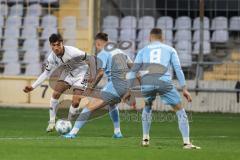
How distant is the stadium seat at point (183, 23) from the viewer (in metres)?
27.1

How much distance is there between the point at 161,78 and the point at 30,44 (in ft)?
49.1

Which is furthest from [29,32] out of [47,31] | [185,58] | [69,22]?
[185,58]

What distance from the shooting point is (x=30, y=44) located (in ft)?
90.9

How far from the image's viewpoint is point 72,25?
27516 mm

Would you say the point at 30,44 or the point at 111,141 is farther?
the point at 30,44

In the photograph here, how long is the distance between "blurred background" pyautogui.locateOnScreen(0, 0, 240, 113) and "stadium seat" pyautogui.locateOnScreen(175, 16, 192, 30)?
1 centimetres

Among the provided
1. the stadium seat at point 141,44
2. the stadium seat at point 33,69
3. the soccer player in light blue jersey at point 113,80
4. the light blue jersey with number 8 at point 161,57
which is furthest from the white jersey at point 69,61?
the stadium seat at point 141,44

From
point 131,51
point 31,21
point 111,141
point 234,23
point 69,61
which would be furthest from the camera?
point 31,21

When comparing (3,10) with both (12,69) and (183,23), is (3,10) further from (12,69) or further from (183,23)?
(183,23)

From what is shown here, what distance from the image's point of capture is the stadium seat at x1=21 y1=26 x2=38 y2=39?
91.7ft

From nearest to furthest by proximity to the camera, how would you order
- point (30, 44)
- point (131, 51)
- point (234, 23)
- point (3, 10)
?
point (131, 51), point (234, 23), point (30, 44), point (3, 10)

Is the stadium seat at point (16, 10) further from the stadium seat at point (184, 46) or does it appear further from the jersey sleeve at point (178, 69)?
the jersey sleeve at point (178, 69)

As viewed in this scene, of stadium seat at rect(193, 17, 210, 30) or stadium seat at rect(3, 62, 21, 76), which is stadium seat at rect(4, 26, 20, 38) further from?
stadium seat at rect(193, 17, 210, 30)

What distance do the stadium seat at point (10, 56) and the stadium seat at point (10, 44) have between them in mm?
151
